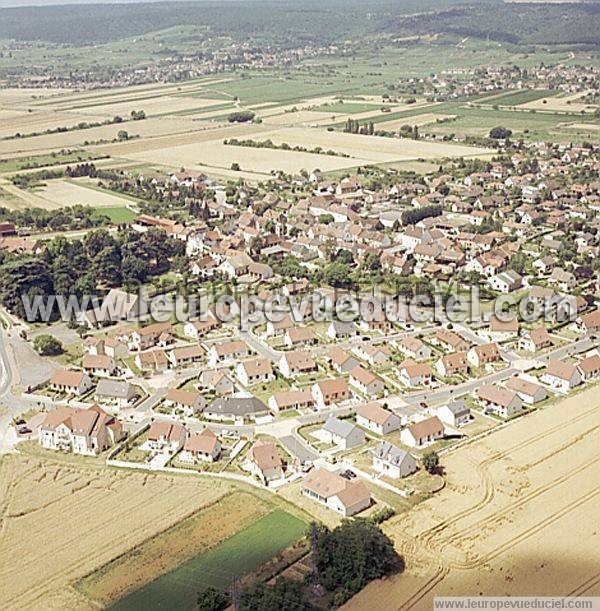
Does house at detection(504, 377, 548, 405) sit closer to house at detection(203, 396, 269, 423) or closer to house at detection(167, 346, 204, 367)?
house at detection(203, 396, 269, 423)

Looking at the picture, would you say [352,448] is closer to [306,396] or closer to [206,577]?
[306,396]

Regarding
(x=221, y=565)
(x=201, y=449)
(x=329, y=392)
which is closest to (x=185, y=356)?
(x=329, y=392)

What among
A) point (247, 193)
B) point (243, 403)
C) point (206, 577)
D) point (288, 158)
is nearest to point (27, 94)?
point (288, 158)

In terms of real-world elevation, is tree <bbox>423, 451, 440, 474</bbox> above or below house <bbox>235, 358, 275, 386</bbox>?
below

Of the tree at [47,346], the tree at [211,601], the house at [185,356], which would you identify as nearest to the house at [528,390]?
the house at [185,356]

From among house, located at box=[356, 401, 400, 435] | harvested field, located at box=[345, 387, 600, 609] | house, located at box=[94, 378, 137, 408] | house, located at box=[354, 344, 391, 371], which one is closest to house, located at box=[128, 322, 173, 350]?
house, located at box=[94, 378, 137, 408]

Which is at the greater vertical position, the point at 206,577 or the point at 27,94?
the point at 27,94
